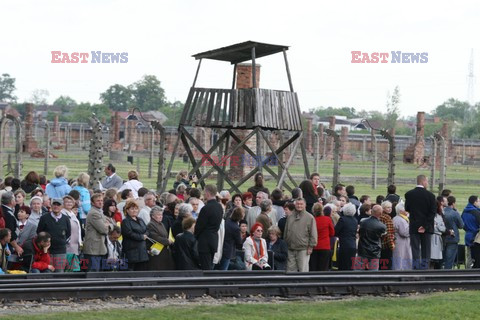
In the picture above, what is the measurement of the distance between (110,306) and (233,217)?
334 centimetres

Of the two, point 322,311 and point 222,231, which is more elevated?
point 222,231

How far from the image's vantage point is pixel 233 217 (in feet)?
Result: 48.5

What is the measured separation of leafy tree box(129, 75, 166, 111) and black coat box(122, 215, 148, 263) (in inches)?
5592

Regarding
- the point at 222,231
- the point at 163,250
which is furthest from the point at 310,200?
the point at 163,250

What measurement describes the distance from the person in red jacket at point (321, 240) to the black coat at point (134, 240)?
A: 118 inches

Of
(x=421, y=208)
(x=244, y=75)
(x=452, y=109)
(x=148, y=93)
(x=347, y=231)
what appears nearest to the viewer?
(x=347, y=231)

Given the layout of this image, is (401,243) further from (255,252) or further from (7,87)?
(7,87)

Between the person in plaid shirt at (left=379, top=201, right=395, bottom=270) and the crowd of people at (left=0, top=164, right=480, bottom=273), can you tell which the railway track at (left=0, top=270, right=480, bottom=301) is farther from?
the person in plaid shirt at (left=379, top=201, right=395, bottom=270)

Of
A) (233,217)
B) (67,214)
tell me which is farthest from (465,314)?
(67,214)

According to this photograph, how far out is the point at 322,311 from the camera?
39.3ft

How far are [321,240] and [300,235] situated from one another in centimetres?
57

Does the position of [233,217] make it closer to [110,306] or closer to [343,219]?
[343,219]

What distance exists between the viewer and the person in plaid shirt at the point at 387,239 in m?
16.4

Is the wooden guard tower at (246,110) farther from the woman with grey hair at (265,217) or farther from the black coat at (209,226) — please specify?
the black coat at (209,226)
